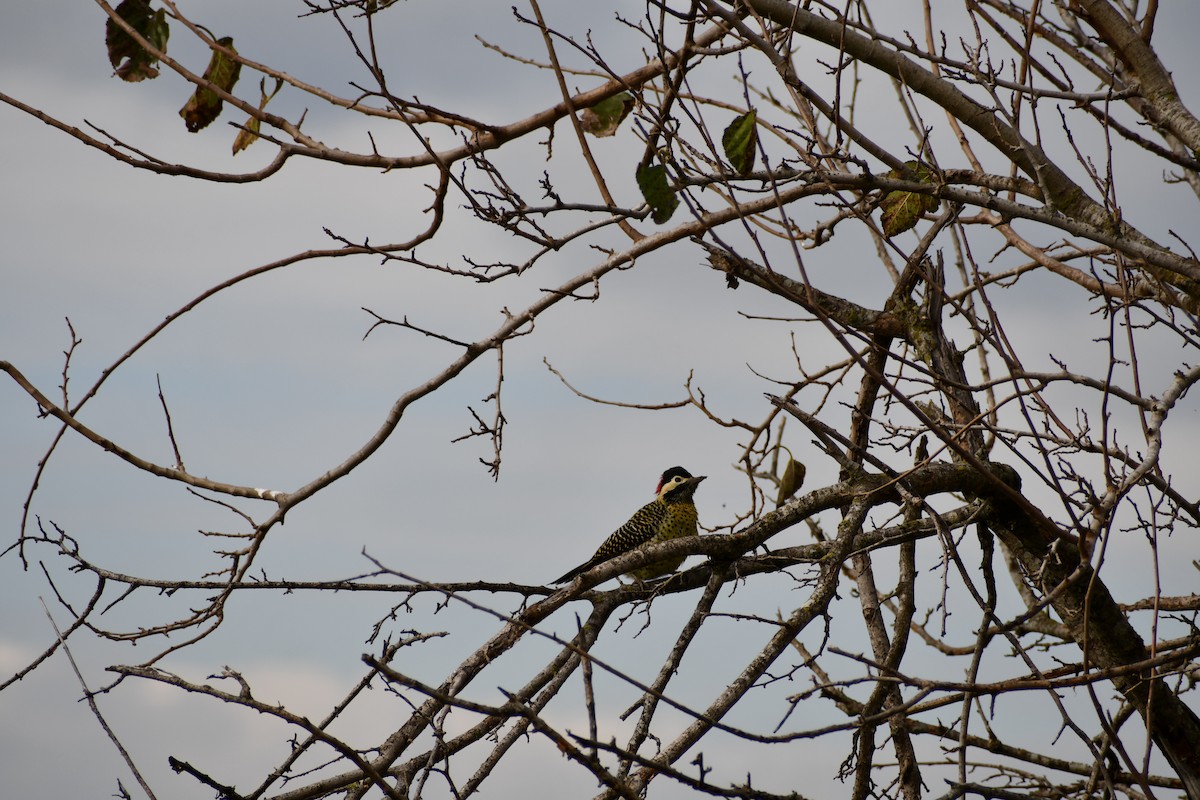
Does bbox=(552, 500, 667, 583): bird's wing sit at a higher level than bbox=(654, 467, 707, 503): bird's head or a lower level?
lower

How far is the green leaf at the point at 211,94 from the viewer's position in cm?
408

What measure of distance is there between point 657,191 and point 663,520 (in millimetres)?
3902

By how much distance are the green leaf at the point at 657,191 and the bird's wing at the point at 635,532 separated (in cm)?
335

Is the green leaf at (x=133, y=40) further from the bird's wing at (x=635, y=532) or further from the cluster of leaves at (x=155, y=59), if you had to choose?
the bird's wing at (x=635, y=532)

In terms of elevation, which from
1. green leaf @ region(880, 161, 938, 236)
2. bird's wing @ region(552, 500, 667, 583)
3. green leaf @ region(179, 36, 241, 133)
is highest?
green leaf @ region(179, 36, 241, 133)

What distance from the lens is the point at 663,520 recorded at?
668 centimetres

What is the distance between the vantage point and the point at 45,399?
3930 millimetres

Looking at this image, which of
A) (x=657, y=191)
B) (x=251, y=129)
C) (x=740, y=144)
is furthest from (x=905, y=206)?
(x=251, y=129)

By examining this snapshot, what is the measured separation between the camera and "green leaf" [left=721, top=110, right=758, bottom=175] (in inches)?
122

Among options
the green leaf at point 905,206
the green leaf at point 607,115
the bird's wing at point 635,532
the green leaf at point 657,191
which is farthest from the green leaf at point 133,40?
the bird's wing at point 635,532

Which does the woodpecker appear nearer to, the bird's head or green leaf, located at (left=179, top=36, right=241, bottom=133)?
the bird's head

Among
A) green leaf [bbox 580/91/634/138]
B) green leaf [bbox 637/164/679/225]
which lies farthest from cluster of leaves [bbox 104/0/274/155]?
green leaf [bbox 637/164/679/225]

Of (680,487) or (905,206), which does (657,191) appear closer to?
(905,206)

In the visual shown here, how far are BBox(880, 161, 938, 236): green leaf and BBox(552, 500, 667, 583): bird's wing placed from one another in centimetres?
288
